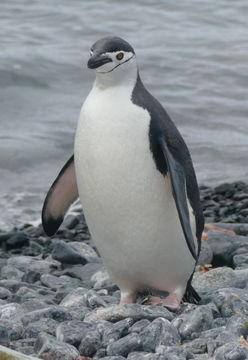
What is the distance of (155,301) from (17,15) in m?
13.0

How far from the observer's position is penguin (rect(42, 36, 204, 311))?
539 cm

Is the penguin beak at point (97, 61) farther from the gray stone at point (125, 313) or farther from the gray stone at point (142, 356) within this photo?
the gray stone at point (142, 356)

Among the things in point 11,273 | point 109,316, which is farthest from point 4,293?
point 109,316

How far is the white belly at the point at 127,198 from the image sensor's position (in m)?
5.39

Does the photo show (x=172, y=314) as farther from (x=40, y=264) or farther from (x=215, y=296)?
(x=40, y=264)

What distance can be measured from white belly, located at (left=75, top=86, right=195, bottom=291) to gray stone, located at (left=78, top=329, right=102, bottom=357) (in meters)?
0.92

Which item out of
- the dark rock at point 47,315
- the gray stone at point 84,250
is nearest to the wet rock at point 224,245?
the gray stone at point 84,250

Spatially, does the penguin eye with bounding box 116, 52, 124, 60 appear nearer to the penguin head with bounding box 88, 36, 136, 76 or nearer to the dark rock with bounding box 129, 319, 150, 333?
the penguin head with bounding box 88, 36, 136, 76

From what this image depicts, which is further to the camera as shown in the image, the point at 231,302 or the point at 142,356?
the point at 231,302

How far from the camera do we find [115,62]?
5461 millimetres

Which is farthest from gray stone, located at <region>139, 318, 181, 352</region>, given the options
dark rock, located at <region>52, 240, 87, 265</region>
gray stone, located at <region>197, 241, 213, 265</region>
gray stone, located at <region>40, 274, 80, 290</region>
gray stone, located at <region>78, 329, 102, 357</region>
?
dark rock, located at <region>52, 240, 87, 265</region>

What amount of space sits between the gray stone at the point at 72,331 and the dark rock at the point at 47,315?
10.7 inches

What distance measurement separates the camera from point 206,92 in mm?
14797

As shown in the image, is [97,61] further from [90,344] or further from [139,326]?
[90,344]
